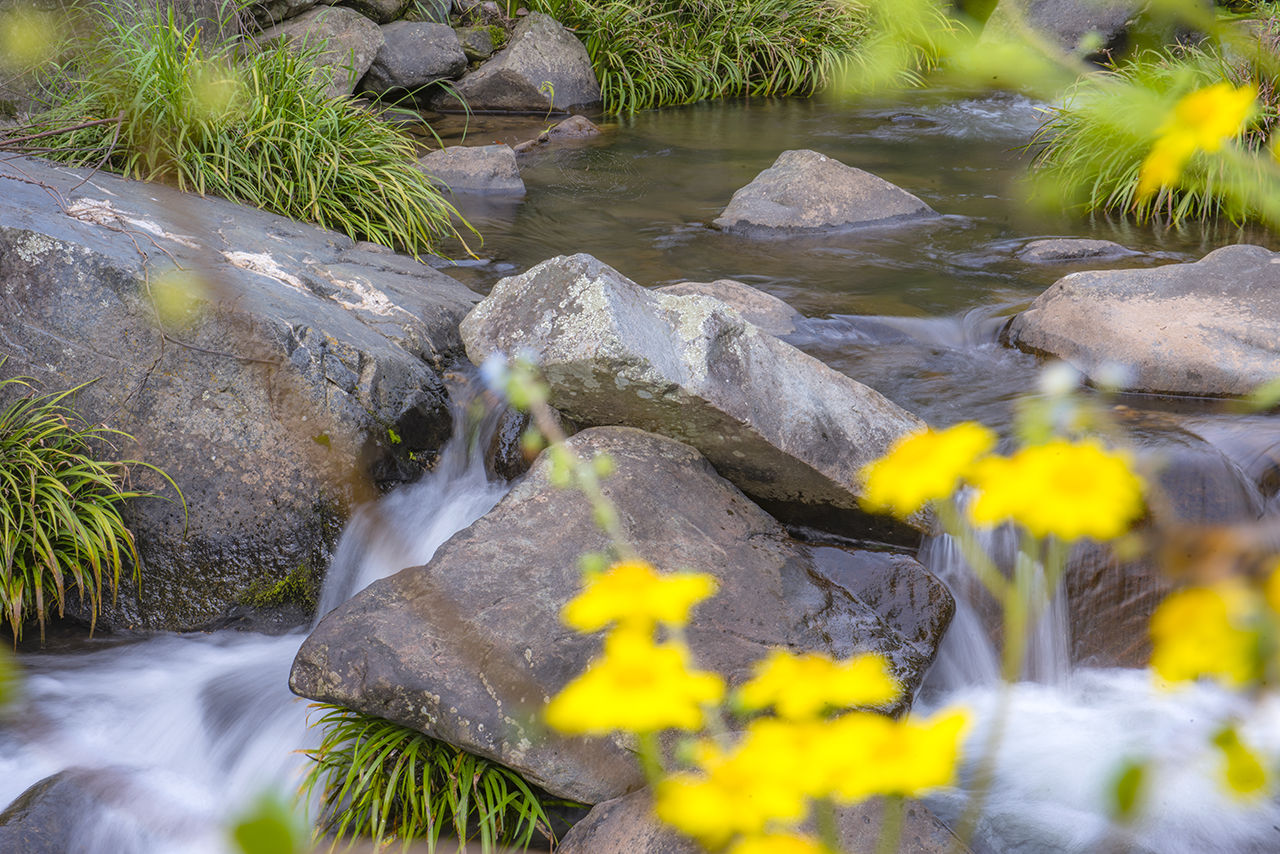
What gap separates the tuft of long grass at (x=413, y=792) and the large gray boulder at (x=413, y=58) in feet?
23.7

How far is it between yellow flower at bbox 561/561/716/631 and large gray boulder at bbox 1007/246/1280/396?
3715mm

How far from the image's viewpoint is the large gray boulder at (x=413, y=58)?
8703 mm

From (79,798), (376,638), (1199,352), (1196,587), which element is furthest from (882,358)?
(1196,587)

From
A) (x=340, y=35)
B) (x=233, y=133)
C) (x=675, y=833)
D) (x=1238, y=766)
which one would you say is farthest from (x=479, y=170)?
(x=1238, y=766)

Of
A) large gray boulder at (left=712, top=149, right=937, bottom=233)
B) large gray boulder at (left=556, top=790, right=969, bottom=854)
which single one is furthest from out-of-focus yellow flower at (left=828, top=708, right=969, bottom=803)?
large gray boulder at (left=712, top=149, right=937, bottom=233)

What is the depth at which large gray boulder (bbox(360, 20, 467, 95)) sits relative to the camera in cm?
870

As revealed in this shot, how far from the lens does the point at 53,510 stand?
2.97 m

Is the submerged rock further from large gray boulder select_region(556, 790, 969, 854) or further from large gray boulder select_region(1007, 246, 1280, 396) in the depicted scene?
large gray boulder select_region(556, 790, 969, 854)

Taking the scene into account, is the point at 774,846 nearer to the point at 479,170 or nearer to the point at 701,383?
the point at 701,383

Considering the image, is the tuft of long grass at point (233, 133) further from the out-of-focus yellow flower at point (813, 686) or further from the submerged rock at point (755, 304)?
the out-of-focus yellow flower at point (813, 686)

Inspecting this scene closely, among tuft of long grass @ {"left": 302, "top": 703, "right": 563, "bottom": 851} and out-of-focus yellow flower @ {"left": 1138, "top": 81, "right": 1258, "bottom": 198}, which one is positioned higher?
out-of-focus yellow flower @ {"left": 1138, "top": 81, "right": 1258, "bottom": 198}

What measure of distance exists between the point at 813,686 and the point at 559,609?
86.5 inches

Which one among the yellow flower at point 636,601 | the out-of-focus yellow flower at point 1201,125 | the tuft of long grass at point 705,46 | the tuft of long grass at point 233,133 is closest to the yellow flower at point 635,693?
the yellow flower at point 636,601

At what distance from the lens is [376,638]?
8.33ft
